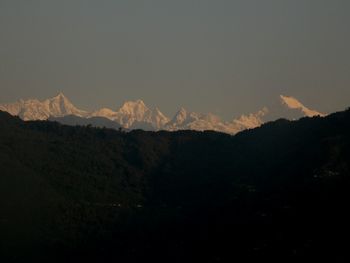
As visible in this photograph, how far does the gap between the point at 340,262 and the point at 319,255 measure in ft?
34.0

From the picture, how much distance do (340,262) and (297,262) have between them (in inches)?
551

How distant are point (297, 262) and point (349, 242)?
44.5 ft

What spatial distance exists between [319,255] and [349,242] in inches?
314

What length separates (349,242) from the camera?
650ft

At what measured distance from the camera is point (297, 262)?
200 m

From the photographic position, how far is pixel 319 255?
651ft

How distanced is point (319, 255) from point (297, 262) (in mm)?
5672

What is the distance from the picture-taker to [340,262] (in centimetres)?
18862
